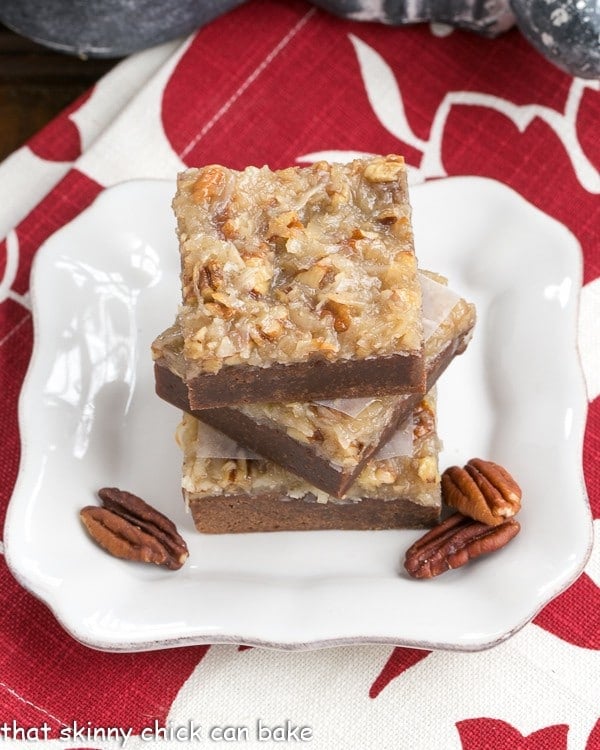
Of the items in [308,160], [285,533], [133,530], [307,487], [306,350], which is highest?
[306,350]

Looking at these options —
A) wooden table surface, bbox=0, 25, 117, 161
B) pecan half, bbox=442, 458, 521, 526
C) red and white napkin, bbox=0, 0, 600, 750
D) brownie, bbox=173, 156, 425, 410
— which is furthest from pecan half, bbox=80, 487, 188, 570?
wooden table surface, bbox=0, 25, 117, 161

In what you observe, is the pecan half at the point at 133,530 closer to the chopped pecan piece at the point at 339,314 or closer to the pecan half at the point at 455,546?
the pecan half at the point at 455,546

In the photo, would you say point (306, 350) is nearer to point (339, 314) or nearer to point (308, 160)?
point (339, 314)

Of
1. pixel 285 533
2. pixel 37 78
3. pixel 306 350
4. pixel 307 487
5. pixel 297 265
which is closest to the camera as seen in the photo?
pixel 306 350

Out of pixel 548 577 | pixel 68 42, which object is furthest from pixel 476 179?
pixel 68 42

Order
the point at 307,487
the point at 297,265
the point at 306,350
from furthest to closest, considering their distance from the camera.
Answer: the point at 307,487 → the point at 297,265 → the point at 306,350

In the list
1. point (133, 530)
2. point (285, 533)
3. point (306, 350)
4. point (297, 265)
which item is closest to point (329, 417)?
point (306, 350)

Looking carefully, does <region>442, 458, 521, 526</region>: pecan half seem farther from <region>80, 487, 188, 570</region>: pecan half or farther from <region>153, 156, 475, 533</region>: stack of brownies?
<region>80, 487, 188, 570</region>: pecan half
